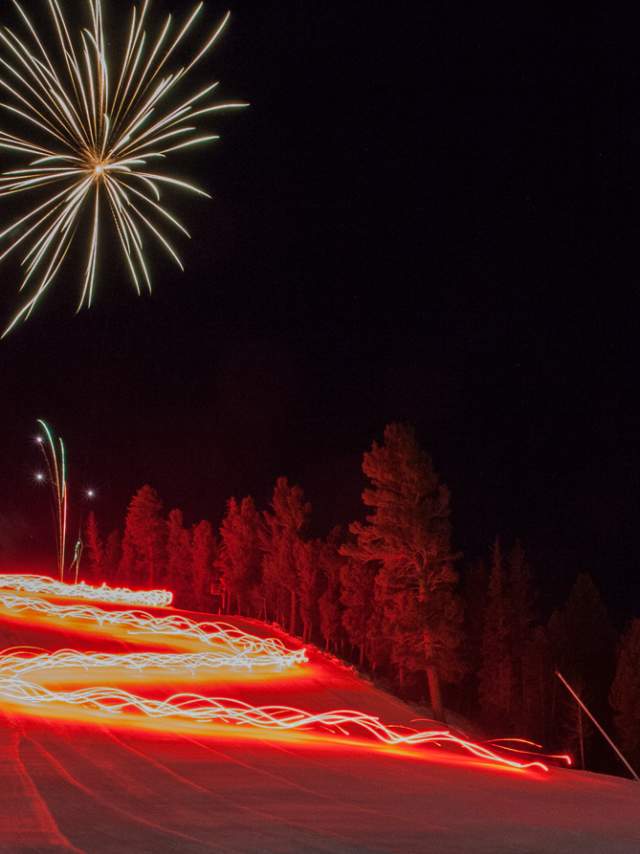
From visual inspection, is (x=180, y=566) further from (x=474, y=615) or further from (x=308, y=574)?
(x=474, y=615)

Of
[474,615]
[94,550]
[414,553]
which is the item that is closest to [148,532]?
[94,550]

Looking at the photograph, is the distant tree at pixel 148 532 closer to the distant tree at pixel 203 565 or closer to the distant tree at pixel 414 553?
the distant tree at pixel 203 565

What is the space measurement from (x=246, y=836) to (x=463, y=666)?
18808mm

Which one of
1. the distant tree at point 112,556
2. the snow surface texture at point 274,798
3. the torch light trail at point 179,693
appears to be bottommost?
the snow surface texture at point 274,798

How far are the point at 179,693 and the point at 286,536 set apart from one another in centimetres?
2554

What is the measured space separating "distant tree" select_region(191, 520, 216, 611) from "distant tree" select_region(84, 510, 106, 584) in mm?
10608

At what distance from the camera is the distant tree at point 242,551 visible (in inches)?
1581

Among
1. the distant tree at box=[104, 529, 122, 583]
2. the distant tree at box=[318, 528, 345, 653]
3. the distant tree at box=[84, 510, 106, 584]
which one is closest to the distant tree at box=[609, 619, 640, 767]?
the distant tree at box=[318, 528, 345, 653]

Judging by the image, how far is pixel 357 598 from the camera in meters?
35.7

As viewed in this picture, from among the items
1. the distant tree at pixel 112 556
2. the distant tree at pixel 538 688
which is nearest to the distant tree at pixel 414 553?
the distant tree at pixel 538 688

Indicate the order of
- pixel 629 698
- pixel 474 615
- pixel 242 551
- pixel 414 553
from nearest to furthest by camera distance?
pixel 414 553, pixel 629 698, pixel 474 615, pixel 242 551

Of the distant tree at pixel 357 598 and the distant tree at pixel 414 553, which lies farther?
the distant tree at pixel 357 598

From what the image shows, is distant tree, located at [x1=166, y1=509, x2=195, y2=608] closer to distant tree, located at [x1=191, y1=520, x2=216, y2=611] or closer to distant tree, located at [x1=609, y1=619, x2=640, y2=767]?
distant tree, located at [x1=191, y1=520, x2=216, y2=611]

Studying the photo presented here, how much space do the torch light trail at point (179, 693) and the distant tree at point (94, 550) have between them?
95.3 feet
